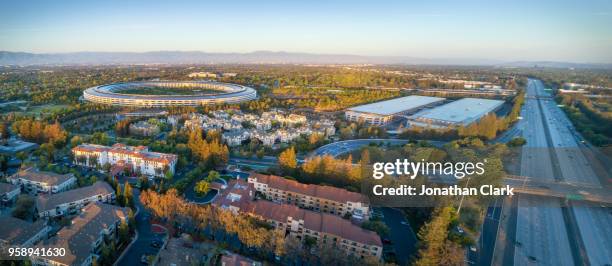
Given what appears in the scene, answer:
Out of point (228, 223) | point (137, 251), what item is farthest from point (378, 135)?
point (137, 251)

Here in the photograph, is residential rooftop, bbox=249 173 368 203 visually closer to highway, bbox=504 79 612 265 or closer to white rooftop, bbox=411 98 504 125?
highway, bbox=504 79 612 265

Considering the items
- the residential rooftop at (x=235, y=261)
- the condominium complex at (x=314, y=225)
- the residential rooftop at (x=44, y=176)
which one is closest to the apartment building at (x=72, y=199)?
the residential rooftop at (x=44, y=176)

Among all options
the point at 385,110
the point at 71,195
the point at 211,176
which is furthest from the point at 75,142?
the point at 385,110

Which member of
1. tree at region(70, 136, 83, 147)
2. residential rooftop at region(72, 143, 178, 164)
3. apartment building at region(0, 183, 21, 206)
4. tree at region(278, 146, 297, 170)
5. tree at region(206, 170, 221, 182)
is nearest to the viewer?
apartment building at region(0, 183, 21, 206)

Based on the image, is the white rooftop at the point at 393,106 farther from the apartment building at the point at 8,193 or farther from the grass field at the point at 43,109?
the grass field at the point at 43,109

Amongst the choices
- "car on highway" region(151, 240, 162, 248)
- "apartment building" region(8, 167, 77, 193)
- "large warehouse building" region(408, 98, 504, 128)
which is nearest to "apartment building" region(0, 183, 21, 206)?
"apartment building" region(8, 167, 77, 193)

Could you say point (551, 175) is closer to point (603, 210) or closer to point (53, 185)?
point (603, 210)

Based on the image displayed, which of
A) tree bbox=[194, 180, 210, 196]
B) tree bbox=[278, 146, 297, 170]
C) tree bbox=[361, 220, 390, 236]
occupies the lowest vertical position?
tree bbox=[361, 220, 390, 236]
